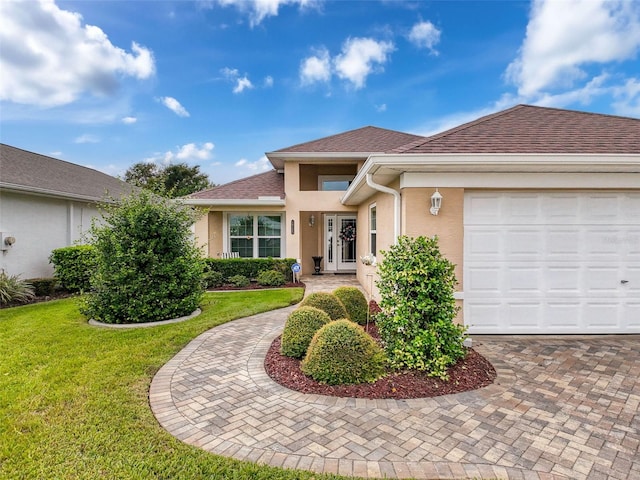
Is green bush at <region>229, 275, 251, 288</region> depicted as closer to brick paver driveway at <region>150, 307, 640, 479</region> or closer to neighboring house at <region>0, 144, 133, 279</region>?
neighboring house at <region>0, 144, 133, 279</region>

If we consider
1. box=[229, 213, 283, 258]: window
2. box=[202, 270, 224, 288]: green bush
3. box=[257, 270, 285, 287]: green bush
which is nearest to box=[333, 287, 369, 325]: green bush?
box=[257, 270, 285, 287]: green bush

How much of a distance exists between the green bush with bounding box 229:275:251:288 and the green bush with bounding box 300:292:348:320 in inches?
253

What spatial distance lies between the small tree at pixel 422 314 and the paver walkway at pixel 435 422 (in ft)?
1.93

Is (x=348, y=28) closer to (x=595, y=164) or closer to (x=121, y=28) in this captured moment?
(x=121, y=28)

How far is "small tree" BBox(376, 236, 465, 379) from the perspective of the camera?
4.30m

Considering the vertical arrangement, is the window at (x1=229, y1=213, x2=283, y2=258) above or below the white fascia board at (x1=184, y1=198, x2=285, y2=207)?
below

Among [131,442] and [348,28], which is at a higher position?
[348,28]

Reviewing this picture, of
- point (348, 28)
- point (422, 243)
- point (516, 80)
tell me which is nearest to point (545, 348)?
point (422, 243)

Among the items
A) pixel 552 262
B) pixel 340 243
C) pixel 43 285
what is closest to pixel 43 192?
pixel 43 285

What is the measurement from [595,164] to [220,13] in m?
11.5

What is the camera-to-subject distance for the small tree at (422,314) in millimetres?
4297

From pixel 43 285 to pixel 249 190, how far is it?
25.0 feet

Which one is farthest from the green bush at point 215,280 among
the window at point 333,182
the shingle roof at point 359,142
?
the window at point 333,182

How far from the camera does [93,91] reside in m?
12.5
